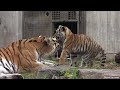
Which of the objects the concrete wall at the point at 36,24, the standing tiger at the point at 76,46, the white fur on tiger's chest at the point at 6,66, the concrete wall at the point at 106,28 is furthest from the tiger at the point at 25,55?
the concrete wall at the point at 106,28

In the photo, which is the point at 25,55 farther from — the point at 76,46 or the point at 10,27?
the point at 10,27

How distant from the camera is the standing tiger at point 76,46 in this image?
6754mm

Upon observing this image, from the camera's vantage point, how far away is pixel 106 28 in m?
8.97

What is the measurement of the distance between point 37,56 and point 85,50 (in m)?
2.61

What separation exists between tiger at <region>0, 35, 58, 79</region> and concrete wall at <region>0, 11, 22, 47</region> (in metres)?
4.27

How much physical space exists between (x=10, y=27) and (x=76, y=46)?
2.51 m

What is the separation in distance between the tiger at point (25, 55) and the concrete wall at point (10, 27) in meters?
4.27

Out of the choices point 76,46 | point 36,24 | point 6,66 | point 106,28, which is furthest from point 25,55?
point 106,28

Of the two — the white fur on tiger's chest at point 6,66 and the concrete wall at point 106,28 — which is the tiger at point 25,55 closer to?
the white fur on tiger's chest at point 6,66

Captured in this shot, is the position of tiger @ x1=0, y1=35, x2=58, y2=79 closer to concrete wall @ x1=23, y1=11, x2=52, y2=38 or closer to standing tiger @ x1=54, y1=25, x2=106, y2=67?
standing tiger @ x1=54, y1=25, x2=106, y2=67

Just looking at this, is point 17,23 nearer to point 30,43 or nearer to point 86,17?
point 86,17

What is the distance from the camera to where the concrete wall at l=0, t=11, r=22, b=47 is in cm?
885
